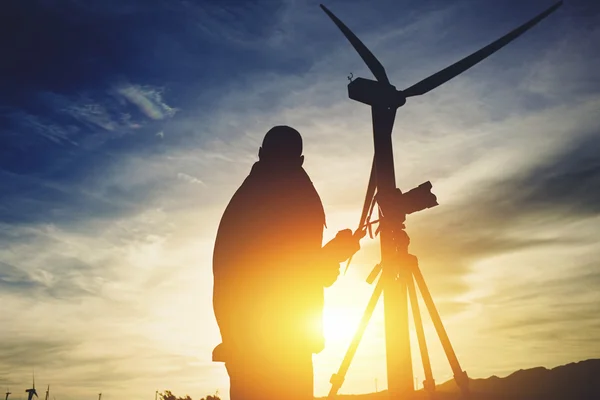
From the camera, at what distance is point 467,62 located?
1342 cm

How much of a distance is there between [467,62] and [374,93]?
3.58m

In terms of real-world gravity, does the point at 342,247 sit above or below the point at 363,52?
below

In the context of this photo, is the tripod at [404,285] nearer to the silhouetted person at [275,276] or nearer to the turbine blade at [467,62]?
the silhouetted person at [275,276]

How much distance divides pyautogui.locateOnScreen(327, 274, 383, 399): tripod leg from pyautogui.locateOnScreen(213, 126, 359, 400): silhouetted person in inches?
225

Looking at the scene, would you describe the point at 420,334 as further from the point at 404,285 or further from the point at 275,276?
the point at 275,276

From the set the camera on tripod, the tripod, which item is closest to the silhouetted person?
the camera on tripod

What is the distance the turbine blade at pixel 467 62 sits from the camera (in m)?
12.9

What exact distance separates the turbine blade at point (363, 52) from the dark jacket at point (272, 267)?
10.2m

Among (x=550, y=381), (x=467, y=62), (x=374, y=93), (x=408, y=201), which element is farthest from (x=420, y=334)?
(x=550, y=381)

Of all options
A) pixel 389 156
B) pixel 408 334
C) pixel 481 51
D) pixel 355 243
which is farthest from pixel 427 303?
pixel 481 51

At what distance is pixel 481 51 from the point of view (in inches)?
535

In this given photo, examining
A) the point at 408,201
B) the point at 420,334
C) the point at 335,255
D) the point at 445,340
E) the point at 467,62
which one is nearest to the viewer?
the point at 335,255

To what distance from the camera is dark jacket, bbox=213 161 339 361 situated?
3.65m

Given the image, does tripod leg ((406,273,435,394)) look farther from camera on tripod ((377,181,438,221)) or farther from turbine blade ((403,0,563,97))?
turbine blade ((403,0,563,97))
